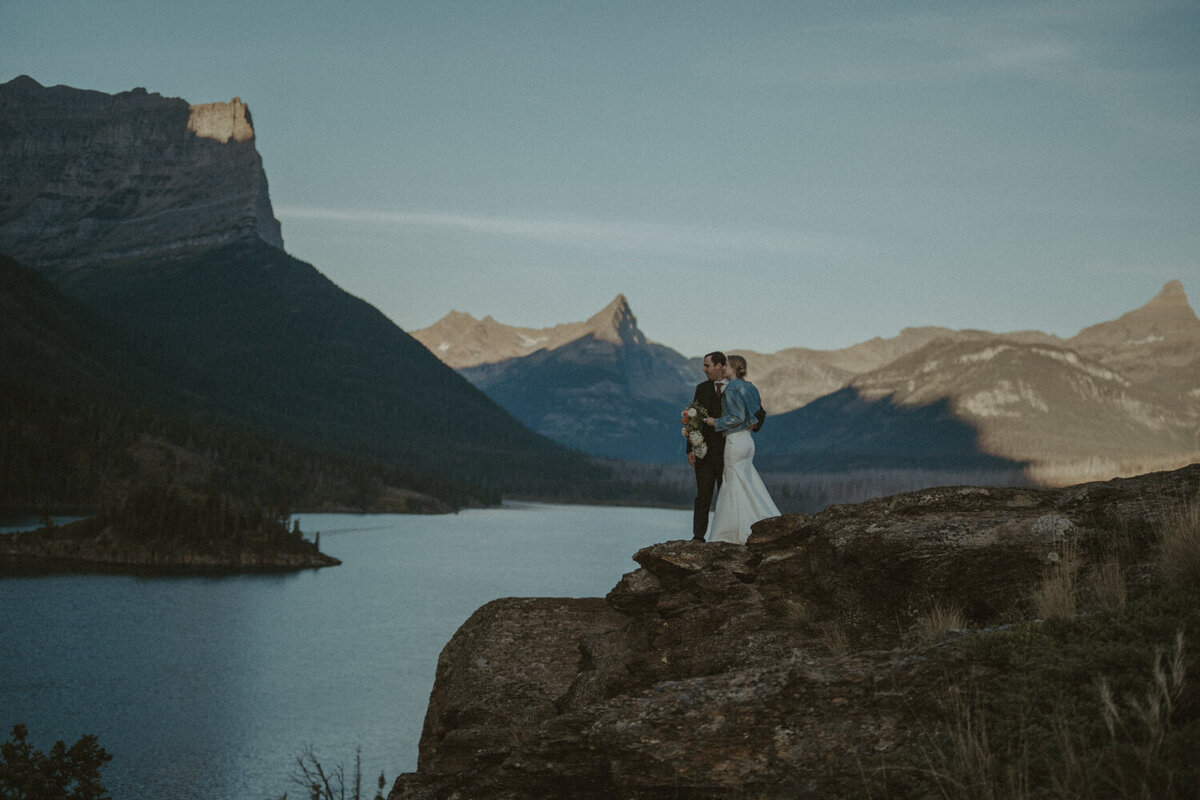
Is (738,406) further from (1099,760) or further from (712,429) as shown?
(1099,760)

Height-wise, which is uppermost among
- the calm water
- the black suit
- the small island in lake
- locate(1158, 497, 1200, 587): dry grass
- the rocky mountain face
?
the black suit

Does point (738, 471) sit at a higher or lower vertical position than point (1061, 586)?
higher

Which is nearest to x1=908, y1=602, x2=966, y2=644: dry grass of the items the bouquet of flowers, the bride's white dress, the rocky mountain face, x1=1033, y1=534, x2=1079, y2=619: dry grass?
the rocky mountain face

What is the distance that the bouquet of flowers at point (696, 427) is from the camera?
20516 millimetres

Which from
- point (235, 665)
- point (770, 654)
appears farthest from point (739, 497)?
point (235, 665)

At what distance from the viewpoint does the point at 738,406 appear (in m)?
19.7

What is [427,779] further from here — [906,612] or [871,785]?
[906,612]

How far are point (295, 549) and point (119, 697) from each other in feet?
312

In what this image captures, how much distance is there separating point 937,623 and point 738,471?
7.43 meters

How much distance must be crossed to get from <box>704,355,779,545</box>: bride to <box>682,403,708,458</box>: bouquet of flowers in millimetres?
295

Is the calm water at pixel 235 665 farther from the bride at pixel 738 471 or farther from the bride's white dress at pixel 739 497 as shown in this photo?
the bride at pixel 738 471

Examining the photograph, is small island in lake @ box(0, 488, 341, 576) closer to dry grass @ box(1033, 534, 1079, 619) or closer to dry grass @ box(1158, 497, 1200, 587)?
dry grass @ box(1033, 534, 1079, 619)

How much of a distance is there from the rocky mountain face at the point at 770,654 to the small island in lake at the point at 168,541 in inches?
5366

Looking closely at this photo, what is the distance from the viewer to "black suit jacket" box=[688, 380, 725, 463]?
2070 cm
